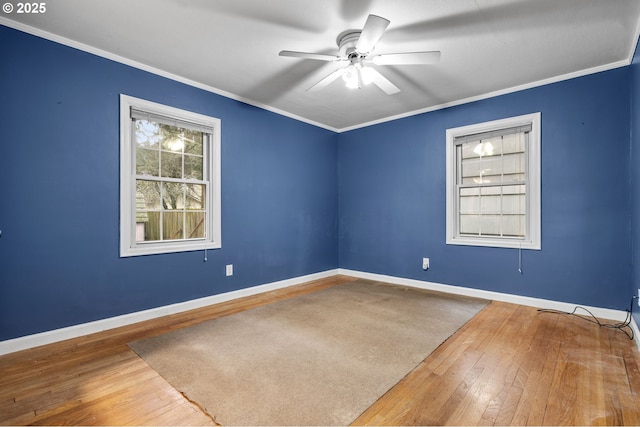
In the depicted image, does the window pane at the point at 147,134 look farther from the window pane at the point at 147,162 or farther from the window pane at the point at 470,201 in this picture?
the window pane at the point at 470,201

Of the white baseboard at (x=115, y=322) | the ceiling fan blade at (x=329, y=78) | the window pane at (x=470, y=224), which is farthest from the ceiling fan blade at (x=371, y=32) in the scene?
the white baseboard at (x=115, y=322)

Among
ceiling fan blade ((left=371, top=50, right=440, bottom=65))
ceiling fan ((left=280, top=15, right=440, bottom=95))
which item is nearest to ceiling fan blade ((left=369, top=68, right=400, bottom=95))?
ceiling fan ((left=280, top=15, right=440, bottom=95))

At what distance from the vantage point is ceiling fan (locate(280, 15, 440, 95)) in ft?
6.99

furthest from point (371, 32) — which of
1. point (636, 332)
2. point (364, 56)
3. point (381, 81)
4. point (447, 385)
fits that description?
point (636, 332)

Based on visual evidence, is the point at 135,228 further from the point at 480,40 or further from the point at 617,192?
the point at 617,192

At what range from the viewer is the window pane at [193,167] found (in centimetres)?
348

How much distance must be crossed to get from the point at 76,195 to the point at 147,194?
613mm

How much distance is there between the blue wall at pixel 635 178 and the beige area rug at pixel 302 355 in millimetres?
1327

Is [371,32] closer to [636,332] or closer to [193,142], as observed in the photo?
[193,142]

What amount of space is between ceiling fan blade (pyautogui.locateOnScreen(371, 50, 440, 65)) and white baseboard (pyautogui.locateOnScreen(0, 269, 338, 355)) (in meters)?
3.06

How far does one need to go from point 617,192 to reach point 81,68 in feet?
17.2

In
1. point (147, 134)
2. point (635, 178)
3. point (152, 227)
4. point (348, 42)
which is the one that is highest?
point (348, 42)

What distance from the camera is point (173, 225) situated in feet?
11.2

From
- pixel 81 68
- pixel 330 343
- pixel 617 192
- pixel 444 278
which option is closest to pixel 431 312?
pixel 444 278
